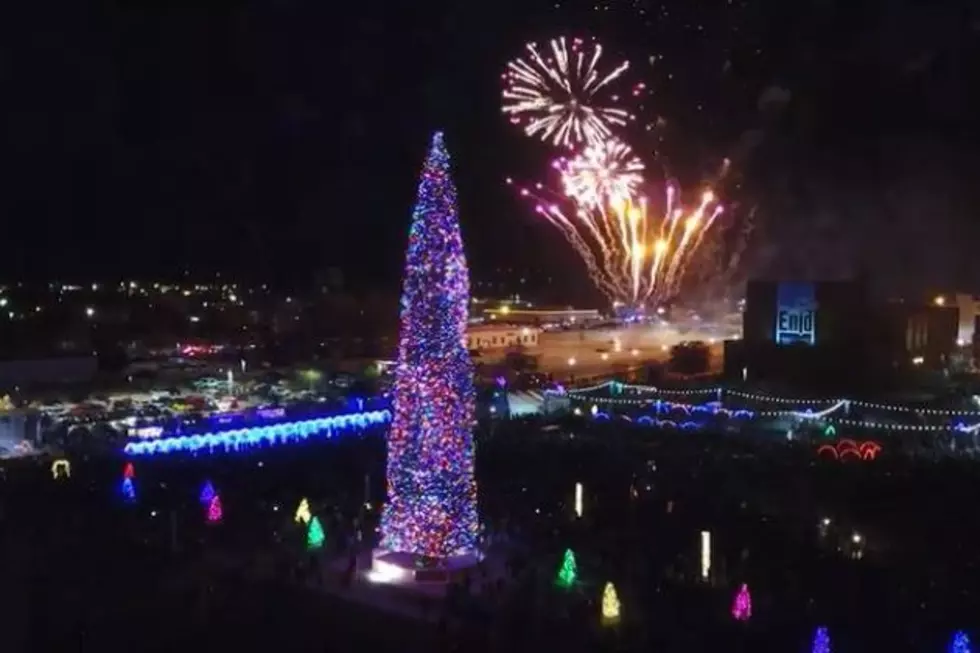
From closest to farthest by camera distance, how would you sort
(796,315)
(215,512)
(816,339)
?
(215,512) → (816,339) → (796,315)

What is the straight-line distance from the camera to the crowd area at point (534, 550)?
11.0m

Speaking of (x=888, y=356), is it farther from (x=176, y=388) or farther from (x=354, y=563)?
(x=354, y=563)

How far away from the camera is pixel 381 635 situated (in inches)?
434

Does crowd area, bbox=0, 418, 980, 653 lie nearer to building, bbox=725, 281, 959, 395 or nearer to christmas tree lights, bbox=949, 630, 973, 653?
christmas tree lights, bbox=949, 630, 973, 653

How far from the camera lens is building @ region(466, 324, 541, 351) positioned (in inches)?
1665

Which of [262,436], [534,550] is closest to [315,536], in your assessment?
[534,550]

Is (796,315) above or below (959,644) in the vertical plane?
above

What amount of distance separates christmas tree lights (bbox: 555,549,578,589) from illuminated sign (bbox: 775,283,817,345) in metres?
19.1

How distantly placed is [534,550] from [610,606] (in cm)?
275

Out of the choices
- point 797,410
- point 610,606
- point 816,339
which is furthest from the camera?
point 816,339

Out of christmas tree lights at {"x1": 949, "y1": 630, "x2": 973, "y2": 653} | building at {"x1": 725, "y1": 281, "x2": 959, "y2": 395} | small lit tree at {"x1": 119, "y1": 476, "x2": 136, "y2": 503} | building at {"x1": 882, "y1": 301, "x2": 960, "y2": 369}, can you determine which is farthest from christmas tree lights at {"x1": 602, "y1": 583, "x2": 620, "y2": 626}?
building at {"x1": 882, "y1": 301, "x2": 960, "y2": 369}

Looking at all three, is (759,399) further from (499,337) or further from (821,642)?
(499,337)

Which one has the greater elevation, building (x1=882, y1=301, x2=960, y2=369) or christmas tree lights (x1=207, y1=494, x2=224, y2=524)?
building (x1=882, y1=301, x2=960, y2=369)

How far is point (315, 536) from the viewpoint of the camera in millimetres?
14727
